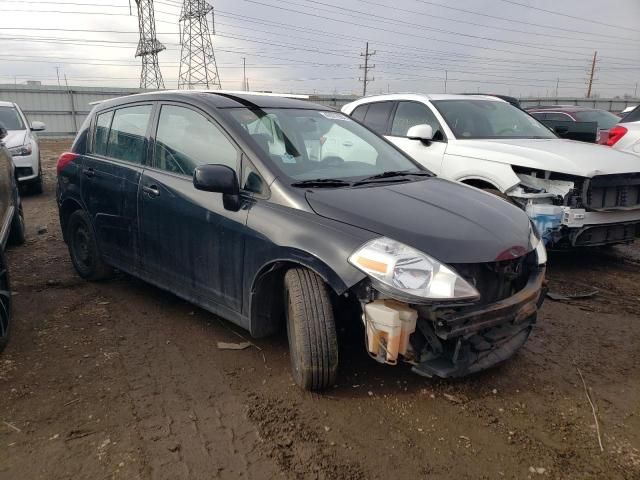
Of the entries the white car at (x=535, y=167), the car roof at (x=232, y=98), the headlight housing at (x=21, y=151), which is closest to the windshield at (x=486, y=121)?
the white car at (x=535, y=167)

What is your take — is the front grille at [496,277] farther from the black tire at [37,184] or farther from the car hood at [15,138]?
Answer: the black tire at [37,184]

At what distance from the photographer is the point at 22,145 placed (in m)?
8.84

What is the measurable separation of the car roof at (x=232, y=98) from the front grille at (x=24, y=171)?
613 cm

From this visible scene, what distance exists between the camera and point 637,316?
4000mm

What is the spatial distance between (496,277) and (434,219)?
0.46 m

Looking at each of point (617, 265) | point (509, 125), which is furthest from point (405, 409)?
point (509, 125)

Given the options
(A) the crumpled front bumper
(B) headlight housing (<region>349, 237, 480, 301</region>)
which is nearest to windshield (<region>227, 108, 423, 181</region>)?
(B) headlight housing (<region>349, 237, 480, 301</region>)

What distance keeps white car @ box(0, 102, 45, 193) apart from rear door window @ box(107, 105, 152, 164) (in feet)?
17.8

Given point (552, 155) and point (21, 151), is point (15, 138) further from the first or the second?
point (552, 155)

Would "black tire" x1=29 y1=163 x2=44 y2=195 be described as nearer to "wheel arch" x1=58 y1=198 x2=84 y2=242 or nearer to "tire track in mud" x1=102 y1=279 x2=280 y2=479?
"wheel arch" x1=58 y1=198 x2=84 y2=242


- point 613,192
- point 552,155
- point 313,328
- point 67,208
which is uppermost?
point 552,155

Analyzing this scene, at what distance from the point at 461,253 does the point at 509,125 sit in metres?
4.17

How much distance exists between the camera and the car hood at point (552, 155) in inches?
185

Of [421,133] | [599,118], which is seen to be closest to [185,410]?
[421,133]
